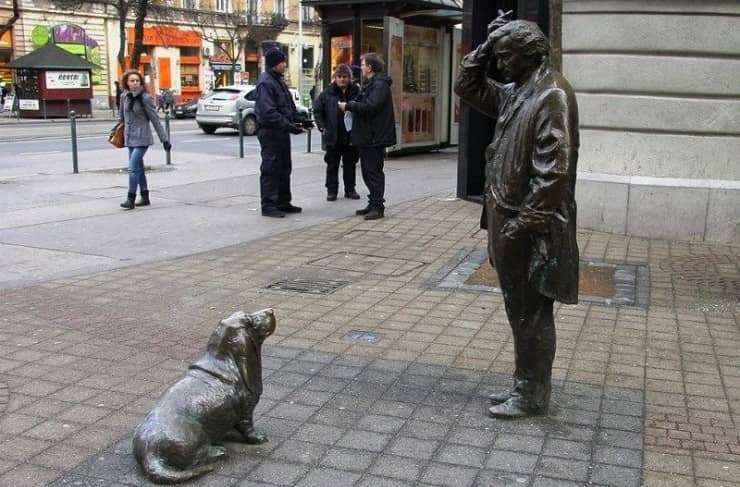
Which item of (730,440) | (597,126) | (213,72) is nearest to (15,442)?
(730,440)

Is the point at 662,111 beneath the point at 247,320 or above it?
above

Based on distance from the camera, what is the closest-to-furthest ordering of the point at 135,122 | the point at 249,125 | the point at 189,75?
1. the point at 135,122
2. the point at 249,125
3. the point at 189,75

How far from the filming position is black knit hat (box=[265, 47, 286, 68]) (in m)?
10.1

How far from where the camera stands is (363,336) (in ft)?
18.2

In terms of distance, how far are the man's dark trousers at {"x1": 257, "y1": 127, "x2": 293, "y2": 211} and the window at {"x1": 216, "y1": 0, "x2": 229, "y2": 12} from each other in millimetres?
50142

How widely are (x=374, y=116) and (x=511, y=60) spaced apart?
20.2 feet

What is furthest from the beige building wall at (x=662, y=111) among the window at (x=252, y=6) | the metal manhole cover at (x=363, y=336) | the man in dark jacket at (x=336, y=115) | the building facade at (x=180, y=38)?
the window at (x=252, y=6)

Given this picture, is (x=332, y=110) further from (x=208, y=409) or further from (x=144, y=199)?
(x=208, y=409)

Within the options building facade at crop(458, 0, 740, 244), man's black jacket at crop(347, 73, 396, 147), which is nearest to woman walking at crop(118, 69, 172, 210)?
man's black jacket at crop(347, 73, 396, 147)

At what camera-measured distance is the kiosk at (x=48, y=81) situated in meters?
35.2

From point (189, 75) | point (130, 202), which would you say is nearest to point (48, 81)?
point (189, 75)

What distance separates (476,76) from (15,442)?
9.61 ft

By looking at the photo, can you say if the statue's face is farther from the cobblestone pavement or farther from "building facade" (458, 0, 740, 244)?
"building facade" (458, 0, 740, 244)

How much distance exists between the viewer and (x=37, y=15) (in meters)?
44.4
